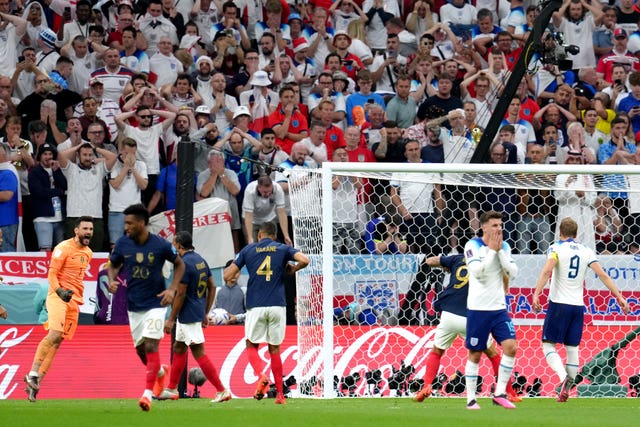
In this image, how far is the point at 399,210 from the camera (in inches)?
686

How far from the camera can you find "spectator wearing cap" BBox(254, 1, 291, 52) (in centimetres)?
2284

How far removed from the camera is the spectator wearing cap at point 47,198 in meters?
19.0

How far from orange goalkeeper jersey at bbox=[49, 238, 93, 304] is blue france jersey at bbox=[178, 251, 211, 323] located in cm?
199

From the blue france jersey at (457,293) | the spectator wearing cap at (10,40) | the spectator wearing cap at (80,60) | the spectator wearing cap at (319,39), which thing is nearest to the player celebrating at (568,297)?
the blue france jersey at (457,293)

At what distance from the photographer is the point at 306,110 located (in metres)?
21.9

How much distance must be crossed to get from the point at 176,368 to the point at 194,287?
1019 mm

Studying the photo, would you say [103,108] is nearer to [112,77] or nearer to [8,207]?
[112,77]

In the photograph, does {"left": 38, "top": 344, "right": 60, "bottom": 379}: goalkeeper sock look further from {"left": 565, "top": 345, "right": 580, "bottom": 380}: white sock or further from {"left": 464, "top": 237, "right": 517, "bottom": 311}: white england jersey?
{"left": 565, "top": 345, "right": 580, "bottom": 380}: white sock

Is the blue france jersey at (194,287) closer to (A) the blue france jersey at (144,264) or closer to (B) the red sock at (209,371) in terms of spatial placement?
(B) the red sock at (209,371)

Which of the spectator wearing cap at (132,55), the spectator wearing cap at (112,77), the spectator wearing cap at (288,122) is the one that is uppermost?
the spectator wearing cap at (132,55)

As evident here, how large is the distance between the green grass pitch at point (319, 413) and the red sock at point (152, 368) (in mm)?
316

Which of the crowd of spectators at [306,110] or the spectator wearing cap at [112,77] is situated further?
the spectator wearing cap at [112,77]

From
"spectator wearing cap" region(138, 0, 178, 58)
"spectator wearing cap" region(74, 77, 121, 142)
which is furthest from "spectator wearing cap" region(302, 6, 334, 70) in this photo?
"spectator wearing cap" region(74, 77, 121, 142)

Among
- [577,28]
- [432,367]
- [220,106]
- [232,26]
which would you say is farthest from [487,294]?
[577,28]
